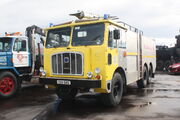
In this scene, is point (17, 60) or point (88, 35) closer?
point (88, 35)

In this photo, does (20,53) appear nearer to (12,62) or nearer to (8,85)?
(12,62)

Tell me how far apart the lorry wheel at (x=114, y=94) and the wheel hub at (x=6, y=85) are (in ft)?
13.0

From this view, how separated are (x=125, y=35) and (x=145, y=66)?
327 centimetres

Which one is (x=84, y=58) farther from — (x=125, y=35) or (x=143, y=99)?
(x=143, y=99)

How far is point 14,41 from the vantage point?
7934 millimetres

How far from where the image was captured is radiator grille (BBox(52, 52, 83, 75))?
19.2ft

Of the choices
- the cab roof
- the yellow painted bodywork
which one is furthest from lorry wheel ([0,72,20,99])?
the yellow painted bodywork

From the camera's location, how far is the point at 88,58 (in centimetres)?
571

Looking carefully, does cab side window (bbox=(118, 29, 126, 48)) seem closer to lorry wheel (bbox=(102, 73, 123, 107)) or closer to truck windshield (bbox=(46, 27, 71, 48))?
lorry wheel (bbox=(102, 73, 123, 107))

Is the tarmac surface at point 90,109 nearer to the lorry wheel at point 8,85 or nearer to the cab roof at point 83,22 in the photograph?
the lorry wheel at point 8,85

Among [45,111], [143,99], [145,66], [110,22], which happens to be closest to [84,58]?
[110,22]

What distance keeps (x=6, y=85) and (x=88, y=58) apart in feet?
12.7

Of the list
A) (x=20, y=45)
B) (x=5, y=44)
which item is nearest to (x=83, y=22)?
(x=20, y=45)

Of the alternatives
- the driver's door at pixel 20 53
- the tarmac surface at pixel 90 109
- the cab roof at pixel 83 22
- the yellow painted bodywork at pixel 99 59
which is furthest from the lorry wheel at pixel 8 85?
the yellow painted bodywork at pixel 99 59
